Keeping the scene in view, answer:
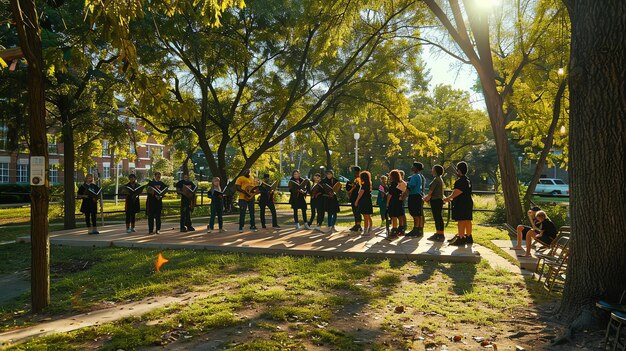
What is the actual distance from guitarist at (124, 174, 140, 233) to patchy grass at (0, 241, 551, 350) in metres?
3.31

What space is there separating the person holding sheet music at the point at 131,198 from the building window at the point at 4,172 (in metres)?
37.6

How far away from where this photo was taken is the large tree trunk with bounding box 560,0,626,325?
184 inches

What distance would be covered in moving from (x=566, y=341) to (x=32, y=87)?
668 cm

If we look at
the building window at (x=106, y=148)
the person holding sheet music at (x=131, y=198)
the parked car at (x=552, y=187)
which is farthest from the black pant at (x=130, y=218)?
the parked car at (x=552, y=187)

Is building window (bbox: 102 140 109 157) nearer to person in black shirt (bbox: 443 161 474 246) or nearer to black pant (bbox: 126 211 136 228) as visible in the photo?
black pant (bbox: 126 211 136 228)

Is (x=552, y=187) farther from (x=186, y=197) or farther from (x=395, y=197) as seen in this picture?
(x=186, y=197)

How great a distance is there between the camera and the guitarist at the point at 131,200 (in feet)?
40.5

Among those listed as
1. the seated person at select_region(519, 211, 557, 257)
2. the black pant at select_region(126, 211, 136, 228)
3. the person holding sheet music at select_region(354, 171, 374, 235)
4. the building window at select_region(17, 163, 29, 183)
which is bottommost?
the seated person at select_region(519, 211, 557, 257)

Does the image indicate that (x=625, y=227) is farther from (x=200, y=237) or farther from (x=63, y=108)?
(x=63, y=108)

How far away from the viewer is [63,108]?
47.1ft

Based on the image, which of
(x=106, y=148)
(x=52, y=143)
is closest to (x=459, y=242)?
(x=52, y=143)

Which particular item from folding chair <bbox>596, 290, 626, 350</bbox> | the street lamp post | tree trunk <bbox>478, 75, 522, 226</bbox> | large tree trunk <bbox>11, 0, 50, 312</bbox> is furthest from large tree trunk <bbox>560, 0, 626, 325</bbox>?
the street lamp post

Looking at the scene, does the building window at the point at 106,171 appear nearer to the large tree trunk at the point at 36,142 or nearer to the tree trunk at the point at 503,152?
the tree trunk at the point at 503,152

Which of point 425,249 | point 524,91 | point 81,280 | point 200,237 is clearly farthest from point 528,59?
point 81,280
